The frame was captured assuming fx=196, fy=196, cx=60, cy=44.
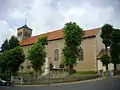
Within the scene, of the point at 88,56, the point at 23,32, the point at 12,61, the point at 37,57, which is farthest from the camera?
the point at 23,32

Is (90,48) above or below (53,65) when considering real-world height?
above

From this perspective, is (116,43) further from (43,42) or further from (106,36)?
(43,42)

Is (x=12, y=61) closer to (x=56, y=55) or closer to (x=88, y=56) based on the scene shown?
(x=56, y=55)

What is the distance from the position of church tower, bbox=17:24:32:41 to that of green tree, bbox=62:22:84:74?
27.7 m

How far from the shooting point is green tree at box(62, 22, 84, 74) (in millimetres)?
31494

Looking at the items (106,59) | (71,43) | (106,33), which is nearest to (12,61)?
(71,43)

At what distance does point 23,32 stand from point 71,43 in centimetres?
2958

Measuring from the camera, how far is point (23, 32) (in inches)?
2319

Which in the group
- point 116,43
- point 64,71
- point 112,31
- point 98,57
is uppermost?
point 112,31

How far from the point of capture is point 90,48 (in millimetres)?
37094

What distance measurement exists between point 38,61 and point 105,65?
11.6 metres

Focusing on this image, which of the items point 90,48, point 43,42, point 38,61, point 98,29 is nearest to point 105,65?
point 90,48

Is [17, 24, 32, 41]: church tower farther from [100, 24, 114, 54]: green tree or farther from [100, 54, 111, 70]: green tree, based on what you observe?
[100, 54, 111, 70]: green tree

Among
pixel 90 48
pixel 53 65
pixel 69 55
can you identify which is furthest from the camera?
pixel 53 65
